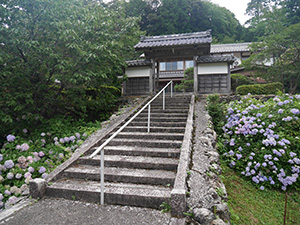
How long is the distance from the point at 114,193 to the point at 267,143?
3376 millimetres

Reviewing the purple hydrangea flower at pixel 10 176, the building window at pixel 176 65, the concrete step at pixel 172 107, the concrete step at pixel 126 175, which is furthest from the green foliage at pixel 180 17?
the concrete step at pixel 126 175

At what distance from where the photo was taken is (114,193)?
256 cm

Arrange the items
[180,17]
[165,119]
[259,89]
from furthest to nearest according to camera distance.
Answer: [180,17] < [259,89] < [165,119]

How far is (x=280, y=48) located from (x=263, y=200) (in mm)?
9284

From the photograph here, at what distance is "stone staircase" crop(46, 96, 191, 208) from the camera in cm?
256

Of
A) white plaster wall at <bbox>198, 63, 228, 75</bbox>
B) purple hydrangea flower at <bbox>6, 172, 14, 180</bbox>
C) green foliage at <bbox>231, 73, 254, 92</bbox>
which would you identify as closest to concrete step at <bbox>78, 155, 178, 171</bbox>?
purple hydrangea flower at <bbox>6, 172, 14, 180</bbox>

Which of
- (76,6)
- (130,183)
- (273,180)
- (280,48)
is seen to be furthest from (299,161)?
(280,48)

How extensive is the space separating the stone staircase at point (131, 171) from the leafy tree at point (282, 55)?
317 inches

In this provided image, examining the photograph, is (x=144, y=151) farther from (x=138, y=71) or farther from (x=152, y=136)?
A: (x=138, y=71)

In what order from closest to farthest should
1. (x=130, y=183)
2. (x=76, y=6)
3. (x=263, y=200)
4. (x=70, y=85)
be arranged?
(x=130, y=183) < (x=263, y=200) < (x=76, y=6) < (x=70, y=85)

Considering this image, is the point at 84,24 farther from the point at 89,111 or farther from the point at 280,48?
the point at 280,48

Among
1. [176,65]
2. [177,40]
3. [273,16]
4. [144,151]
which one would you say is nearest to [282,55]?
[273,16]

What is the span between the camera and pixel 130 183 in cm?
303

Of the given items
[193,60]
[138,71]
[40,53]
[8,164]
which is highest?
[193,60]
